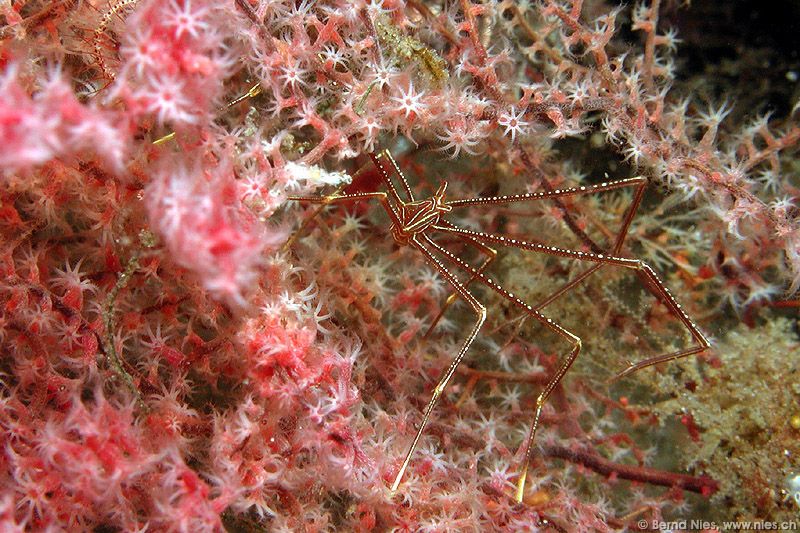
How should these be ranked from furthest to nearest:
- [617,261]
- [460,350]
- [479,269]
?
1. [479,269]
2. [617,261]
3. [460,350]

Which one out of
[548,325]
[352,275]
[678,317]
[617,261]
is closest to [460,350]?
[548,325]

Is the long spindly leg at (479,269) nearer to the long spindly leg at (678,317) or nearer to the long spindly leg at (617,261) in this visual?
the long spindly leg at (617,261)

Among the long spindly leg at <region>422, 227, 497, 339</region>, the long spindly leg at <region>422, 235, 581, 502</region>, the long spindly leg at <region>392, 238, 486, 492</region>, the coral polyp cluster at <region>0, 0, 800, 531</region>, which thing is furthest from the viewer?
the long spindly leg at <region>422, 227, 497, 339</region>

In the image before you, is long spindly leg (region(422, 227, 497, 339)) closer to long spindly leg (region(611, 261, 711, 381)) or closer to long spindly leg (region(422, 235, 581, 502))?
long spindly leg (region(422, 235, 581, 502))

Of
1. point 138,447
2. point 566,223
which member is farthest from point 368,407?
point 566,223

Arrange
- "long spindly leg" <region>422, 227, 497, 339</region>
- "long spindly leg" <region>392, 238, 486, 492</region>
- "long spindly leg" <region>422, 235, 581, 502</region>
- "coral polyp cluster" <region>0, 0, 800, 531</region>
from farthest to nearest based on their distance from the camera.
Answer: "long spindly leg" <region>422, 227, 497, 339</region>
"long spindly leg" <region>422, 235, 581, 502</region>
"long spindly leg" <region>392, 238, 486, 492</region>
"coral polyp cluster" <region>0, 0, 800, 531</region>

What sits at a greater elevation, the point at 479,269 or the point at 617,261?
the point at 617,261

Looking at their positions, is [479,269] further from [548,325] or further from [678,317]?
[678,317]

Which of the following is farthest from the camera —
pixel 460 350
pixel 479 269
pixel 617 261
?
pixel 479 269

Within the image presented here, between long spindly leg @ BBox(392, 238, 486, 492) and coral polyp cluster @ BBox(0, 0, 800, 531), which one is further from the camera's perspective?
long spindly leg @ BBox(392, 238, 486, 492)

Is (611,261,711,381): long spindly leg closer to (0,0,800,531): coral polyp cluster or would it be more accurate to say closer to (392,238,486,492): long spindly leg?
(0,0,800,531): coral polyp cluster

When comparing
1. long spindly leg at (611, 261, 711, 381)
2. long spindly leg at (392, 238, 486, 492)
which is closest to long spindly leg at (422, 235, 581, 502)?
long spindly leg at (392, 238, 486, 492)
